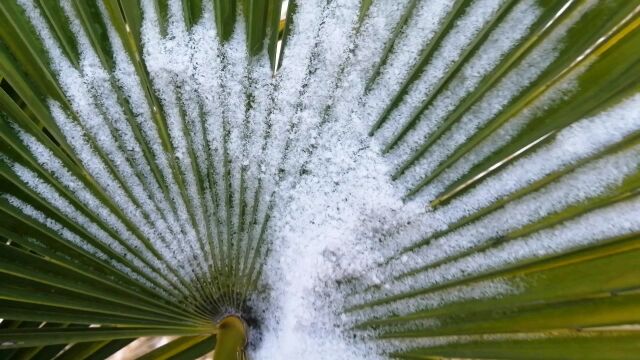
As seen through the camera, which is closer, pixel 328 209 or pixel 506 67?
pixel 506 67

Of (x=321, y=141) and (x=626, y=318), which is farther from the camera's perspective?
(x=321, y=141)

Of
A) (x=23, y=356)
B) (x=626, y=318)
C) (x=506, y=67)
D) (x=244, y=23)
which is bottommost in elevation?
(x=626, y=318)

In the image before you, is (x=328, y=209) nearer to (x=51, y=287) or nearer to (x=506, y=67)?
(x=506, y=67)

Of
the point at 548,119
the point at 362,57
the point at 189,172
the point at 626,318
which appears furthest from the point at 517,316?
the point at 189,172

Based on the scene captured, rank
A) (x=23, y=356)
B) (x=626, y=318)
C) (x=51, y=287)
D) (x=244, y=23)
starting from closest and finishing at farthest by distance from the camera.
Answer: (x=626, y=318)
(x=244, y=23)
(x=51, y=287)
(x=23, y=356)

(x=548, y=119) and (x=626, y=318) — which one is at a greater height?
(x=548, y=119)

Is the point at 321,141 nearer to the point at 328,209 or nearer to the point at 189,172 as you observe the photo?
the point at 328,209

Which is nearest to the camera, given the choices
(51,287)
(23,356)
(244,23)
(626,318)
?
(626,318)

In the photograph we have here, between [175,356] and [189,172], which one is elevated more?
[189,172]

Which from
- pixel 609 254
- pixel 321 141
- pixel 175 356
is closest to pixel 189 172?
pixel 321 141
